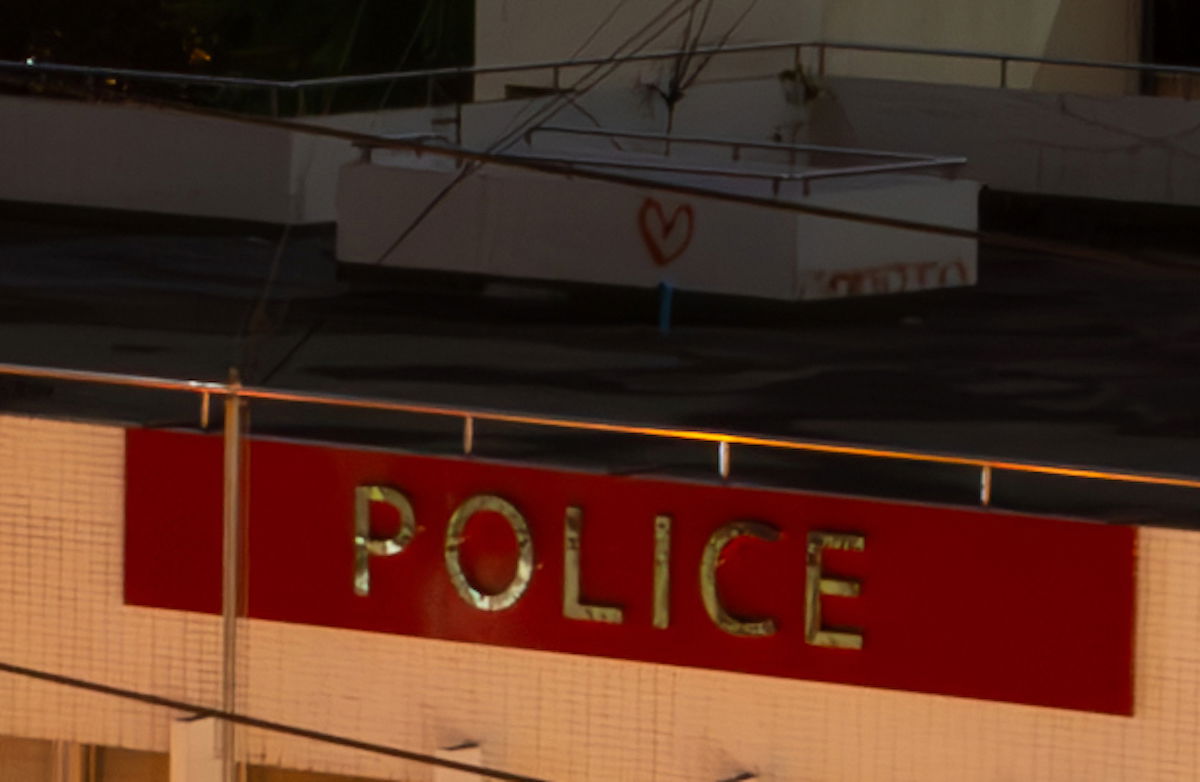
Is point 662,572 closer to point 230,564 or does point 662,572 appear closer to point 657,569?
point 657,569

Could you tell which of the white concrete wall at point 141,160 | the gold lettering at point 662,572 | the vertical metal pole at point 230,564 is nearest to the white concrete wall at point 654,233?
the white concrete wall at point 141,160

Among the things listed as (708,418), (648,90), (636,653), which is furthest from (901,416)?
(648,90)

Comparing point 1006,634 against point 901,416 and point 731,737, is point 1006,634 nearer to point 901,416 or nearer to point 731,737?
point 731,737

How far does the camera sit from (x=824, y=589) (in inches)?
249

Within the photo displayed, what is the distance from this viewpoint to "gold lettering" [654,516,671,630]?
650 cm

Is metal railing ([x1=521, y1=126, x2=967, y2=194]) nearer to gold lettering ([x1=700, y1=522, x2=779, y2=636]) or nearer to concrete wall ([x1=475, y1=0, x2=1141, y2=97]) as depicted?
concrete wall ([x1=475, y1=0, x2=1141, y2=97])

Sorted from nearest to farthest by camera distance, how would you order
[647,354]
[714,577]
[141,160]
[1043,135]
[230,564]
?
1. [714,577]
2. [230,564]
3. [647,354]
4. [1043,135]
5. [141,160]

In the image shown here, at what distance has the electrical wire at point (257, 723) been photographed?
6531mm

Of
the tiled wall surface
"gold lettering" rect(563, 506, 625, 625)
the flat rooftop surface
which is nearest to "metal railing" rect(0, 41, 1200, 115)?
the flat rooftop surface

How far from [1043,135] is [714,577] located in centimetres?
1067

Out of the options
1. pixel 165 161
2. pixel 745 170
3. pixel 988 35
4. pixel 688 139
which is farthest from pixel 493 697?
pixel 988 35

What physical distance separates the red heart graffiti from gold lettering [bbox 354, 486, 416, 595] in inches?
307

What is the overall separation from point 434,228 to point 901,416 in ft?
16.2

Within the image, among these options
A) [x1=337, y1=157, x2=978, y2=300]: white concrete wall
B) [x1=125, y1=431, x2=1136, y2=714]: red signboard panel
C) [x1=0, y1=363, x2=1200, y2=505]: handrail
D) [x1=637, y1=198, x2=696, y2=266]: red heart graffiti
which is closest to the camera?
[x1=0, y1=363, x2=1200, y2=505]: handrail
